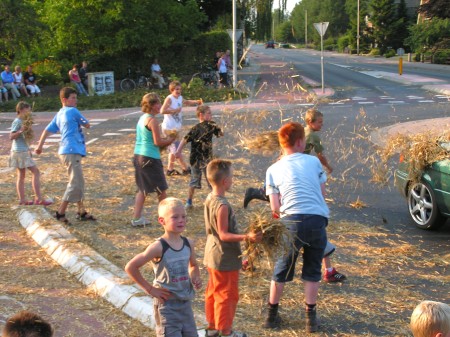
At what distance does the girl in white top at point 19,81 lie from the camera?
2786 centimetres

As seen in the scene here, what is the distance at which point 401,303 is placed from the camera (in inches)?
229

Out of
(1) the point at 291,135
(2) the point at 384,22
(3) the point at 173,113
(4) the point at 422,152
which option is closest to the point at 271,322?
(1) the point at 291,135

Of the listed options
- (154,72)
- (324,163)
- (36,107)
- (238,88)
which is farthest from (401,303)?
(154,72)

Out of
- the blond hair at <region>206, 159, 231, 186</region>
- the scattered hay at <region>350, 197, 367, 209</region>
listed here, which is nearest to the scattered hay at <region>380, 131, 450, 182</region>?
the scattered hay at <region>350, 197, 367, 209</region>

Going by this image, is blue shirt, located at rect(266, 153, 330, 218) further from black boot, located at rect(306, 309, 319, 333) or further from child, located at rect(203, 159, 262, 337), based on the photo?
black boot, located at rect(306, 309, 319, 333)

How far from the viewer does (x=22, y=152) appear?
952 cm

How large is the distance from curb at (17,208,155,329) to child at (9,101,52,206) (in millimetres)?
860

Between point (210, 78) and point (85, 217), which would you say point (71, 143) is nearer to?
point (85, 217)

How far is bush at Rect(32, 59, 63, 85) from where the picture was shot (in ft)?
106

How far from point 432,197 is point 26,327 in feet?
20.8

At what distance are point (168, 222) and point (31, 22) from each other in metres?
25.8

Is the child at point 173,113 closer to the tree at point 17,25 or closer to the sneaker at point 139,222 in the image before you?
the sneaker at point 139,222

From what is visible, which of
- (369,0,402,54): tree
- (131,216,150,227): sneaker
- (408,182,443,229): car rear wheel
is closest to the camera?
(408,182,443,229): car rear wheel

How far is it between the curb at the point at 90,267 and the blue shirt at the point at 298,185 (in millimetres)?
1421
